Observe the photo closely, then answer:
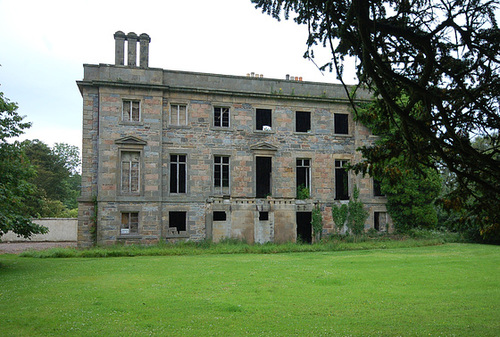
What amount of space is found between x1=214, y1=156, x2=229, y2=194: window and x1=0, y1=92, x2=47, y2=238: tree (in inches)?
430

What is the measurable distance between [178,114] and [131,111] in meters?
2.53

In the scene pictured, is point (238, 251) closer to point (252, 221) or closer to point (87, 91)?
point (252, 221)

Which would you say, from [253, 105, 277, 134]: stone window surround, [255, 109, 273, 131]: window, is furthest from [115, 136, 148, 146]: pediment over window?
[255, 109, 273, 131]: window

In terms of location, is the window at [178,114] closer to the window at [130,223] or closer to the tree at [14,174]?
the window at [130,223]

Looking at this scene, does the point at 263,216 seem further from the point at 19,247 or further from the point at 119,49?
the point at 19,247

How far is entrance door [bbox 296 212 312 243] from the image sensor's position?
91.0 feet

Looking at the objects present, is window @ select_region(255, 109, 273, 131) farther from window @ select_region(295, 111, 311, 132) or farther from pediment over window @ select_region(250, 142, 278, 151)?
window @ select_region(295, 111, 311, 132)

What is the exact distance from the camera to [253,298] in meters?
11.0

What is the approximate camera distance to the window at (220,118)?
2654 cm

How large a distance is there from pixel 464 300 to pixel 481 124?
575 cm

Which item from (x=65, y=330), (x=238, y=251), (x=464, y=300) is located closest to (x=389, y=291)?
(x=464, y=300)

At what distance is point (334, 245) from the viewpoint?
24688 millimetres

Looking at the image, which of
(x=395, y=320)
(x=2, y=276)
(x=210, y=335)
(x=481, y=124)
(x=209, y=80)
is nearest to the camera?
(x=481, y=124)

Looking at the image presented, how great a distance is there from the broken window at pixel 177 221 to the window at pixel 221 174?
2339mm
